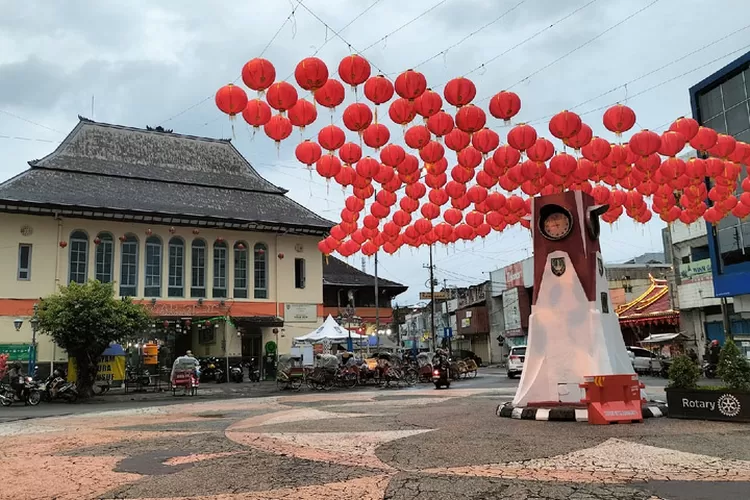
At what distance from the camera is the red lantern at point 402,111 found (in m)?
10.9

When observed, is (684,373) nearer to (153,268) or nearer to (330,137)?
(330,137)

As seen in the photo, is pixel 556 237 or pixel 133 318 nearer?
pixel 556 237

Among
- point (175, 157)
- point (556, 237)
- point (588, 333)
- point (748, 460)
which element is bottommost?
point (748, 460)

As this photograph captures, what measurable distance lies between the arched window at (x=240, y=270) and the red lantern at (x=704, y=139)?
75.7ft

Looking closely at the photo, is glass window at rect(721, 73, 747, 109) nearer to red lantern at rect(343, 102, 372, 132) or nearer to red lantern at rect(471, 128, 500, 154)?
red lantern at rect(471, 128, 500, 154)

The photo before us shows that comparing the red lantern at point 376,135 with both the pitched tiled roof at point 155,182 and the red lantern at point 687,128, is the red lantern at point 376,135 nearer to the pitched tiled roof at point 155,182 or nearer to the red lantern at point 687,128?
the red lantern at point 687,128

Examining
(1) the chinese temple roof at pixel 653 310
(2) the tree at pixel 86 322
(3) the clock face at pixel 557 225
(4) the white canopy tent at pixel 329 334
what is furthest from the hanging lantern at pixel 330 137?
(1) the chinese temple roof at pixel 653 310

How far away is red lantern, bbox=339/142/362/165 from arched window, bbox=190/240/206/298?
19587mm

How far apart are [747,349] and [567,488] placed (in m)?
19.4

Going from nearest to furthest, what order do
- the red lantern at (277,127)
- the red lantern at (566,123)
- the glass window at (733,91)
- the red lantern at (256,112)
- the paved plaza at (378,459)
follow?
the paved plaza at (378,459) < the red lantern at (256,112) < the red lantern at (277,127) < the red lantern at (566,123) < the glass window at (733,91)

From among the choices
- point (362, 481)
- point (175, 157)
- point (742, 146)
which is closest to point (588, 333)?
point (742, 146)

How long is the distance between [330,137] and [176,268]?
1987cm

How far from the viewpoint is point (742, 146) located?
44.9ft

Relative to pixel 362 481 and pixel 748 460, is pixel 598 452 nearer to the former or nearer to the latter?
pixel 748 460
